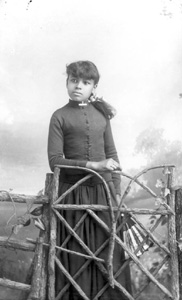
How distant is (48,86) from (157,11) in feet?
3.41

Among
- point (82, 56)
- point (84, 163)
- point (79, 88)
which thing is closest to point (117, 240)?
point (84, 163)

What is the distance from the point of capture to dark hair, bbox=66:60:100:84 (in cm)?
208

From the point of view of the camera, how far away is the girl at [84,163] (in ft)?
6.29

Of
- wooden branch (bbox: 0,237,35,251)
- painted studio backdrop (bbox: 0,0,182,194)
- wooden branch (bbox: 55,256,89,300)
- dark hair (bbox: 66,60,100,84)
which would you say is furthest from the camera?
painted studio backdrop (bbox: 0,0,182,194)

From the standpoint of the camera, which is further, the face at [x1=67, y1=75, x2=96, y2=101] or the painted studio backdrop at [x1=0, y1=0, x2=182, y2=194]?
the painted studio backdrop at [x1=0, y1=0, x2=182, y2=194]

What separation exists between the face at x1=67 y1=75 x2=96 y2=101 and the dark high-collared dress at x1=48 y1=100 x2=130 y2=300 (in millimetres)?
39

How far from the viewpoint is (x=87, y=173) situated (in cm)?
198

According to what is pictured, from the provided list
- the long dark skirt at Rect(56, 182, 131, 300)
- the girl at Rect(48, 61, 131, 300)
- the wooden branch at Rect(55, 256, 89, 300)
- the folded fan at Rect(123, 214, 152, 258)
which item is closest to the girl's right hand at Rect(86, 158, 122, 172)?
the girl at Rect(48, 61, 131, 300)

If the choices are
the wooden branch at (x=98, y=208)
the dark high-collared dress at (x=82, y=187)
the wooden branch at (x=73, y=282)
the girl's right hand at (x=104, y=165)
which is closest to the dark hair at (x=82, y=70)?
the dark high-collared dress at (x=82, y=187)

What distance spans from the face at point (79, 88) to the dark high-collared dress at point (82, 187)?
39 mm

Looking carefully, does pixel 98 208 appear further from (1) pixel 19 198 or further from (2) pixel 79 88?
(2) pixel 79 88

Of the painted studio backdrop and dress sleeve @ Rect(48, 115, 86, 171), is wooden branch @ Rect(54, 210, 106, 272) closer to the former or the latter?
dress sleeve @ Rect(48, 115, 86, 171)

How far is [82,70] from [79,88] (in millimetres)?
99

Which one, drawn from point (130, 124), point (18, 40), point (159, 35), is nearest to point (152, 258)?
point (130, 124)
